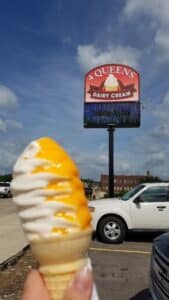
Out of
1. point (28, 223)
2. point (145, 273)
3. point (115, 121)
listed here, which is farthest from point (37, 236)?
point (115, 121)

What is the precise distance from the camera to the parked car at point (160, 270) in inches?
191

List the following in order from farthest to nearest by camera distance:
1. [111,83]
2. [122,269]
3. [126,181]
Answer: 1. [126,181]
2. [111,83]
3. [122,269]

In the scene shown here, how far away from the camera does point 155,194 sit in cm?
1306

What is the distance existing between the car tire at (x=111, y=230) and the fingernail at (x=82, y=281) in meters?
11.3

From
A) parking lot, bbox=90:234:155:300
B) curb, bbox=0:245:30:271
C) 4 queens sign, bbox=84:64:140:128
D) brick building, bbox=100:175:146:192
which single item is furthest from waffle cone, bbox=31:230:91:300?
brick building, bbox=100:175:146:192

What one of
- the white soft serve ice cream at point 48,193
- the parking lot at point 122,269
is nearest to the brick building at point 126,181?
the parking lot at point 122,269

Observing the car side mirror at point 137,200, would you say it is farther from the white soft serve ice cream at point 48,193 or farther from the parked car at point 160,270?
the white soft serve ice cream at point 48,193

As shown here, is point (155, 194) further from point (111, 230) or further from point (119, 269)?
point (119, 269)

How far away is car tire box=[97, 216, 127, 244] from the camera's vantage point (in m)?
12.8

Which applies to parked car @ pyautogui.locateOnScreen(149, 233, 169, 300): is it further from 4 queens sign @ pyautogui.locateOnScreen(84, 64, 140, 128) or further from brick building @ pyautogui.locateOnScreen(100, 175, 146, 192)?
brick building @ pyautogui.locateOnScreen(100, 175, 146, 192)

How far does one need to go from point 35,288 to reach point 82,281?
0.52 ft

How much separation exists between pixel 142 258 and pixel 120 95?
13655mm

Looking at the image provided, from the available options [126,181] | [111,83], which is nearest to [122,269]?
[111,83]

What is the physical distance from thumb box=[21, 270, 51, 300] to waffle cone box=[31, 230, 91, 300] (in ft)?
0.06
